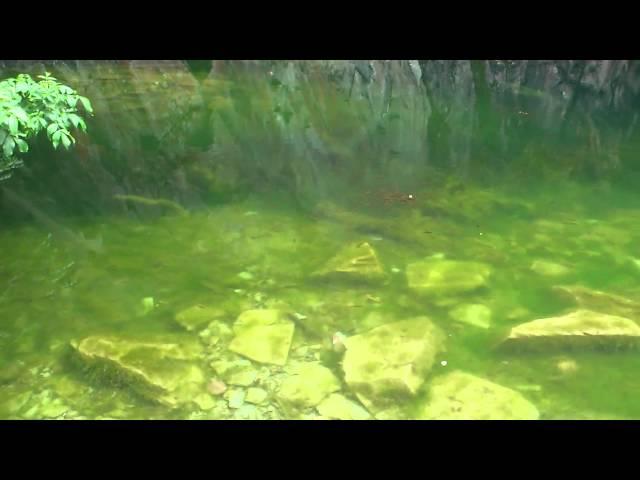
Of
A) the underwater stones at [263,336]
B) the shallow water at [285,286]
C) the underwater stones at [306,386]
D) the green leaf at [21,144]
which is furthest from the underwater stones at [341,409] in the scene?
the green leaf at [21,144]

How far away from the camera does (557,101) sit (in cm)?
949

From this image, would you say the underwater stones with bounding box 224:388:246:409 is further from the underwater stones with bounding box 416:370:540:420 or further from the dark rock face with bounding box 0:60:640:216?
the dark rock face with bounding box 0:60:640:216

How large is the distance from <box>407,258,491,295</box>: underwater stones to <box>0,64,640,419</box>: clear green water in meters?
0.08

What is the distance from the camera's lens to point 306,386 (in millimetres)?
3309

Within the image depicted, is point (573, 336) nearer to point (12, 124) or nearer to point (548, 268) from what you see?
point (548, 268)

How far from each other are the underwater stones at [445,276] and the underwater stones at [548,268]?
0.39 metres

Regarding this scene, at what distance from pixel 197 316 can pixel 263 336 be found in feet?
1.70

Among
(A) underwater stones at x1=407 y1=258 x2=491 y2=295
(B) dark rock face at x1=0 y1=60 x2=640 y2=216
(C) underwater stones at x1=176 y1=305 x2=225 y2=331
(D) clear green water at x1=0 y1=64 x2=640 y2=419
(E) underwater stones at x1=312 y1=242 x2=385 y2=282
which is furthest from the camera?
(B) dark rock face at x1=0 y1=60 x2=640 y2=216

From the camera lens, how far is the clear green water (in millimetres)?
3312

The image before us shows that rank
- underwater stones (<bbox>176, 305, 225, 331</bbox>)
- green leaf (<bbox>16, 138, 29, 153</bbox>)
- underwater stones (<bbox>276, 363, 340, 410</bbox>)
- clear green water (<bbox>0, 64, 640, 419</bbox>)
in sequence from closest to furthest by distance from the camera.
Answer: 1. underwater stones (<bbox>276, 363, 340, 410</bbox>)
2. clear green water (<bbox>0, 64, 640, 419</bbox>)
3. green leaf (<bbox>16, 138, 29, 153</bbox>)
4. underwater stones (<bbox>176, 305, 225, 331</bbox>)

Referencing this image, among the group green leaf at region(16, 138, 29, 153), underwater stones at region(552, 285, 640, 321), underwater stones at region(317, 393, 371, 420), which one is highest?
green leaf at region(16, 138, 29, 153)

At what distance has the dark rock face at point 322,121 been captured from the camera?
6.52 metres

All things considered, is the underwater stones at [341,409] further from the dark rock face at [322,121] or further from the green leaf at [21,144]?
the dark rock face at [322,121]

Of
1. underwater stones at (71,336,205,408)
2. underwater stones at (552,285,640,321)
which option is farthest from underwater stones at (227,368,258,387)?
underwater stones at (552,285,640,321)
